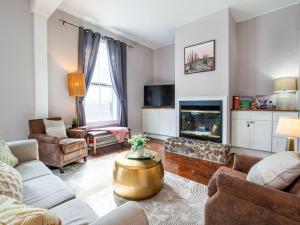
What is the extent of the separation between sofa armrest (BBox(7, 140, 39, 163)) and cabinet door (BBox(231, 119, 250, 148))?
3634mm

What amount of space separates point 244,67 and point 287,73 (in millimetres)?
815

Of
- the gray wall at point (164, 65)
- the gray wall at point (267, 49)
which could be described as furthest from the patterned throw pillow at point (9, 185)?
the gray wall at point (164, 65)

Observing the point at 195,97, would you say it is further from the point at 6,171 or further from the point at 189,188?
the point at 6,171

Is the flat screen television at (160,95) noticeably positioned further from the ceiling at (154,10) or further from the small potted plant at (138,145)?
the small potted plant at (138,145)

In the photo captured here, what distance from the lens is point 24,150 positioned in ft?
6.50

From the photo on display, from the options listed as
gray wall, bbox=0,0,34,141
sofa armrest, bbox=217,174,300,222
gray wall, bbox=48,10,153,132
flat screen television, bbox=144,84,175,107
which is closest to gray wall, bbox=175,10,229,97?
flat screen television, bbox=144,84,175,107

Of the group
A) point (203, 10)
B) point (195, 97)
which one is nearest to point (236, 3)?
point (203, 10)

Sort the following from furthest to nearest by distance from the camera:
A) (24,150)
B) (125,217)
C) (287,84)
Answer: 1. (287,84)
2. (24,150)
3. (125,217)

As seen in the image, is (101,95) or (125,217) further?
(101,95)

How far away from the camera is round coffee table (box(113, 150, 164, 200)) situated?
1.85m

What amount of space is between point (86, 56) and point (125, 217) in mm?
3990

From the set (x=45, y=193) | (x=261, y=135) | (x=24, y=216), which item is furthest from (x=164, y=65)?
(x=24, y=216)

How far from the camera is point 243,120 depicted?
3.52m

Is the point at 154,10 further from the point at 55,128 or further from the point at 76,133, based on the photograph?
the point at 55,128
